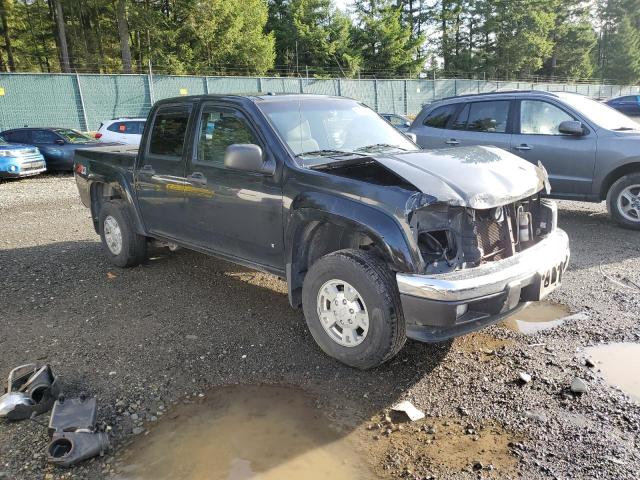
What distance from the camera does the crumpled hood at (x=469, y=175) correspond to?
130 inches

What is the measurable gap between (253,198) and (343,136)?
101cm

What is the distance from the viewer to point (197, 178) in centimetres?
479

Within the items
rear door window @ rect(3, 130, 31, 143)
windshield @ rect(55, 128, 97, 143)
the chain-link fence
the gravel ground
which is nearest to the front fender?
the gravel ground

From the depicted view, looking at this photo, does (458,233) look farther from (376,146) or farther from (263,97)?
(263,97)

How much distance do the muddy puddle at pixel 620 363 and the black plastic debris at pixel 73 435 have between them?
324 centimetres

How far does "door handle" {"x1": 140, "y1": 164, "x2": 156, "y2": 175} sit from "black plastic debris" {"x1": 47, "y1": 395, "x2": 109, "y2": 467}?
2.81 metres

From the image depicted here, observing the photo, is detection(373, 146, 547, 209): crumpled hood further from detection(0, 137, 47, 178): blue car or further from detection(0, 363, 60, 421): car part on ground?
detection(0, 137, 47, 178): blue car

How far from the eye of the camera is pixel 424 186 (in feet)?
10.8

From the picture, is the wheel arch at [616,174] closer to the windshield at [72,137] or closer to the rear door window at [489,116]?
the rear door window at [489,116]

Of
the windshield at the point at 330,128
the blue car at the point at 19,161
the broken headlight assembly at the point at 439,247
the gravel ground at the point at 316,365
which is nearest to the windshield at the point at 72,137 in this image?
the blue car at the point at 19,161

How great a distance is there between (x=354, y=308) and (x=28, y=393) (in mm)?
2170

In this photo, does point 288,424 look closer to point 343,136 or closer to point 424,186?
point 424,186

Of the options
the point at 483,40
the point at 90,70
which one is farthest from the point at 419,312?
the point at 483,40

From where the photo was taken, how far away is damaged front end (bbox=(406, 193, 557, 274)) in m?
3.29
